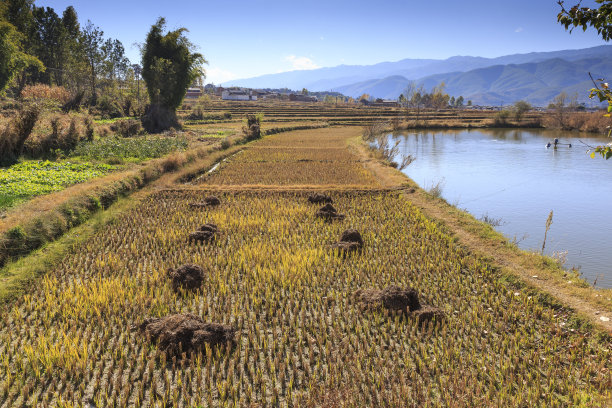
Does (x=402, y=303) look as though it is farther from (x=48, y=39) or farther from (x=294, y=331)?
(x=48, y=39)

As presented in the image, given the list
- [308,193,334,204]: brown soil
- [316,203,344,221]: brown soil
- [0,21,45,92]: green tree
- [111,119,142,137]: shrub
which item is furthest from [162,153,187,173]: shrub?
[0,21,45,92]: green tree

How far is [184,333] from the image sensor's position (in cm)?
614

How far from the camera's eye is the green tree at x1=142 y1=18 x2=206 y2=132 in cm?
3809

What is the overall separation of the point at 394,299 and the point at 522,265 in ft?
13.1

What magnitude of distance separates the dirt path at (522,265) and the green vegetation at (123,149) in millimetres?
15776

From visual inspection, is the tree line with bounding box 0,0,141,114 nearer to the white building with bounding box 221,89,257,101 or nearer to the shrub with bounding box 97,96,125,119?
the shrub with bounding box 97,96,125,119

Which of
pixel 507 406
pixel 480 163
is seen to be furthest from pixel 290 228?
pixel 480 163

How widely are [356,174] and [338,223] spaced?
30.9ft

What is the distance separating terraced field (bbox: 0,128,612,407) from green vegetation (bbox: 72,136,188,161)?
1150cm

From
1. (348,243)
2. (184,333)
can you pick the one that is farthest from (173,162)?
(184,333)

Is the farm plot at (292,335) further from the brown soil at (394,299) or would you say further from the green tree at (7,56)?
the green tree at (7,56)

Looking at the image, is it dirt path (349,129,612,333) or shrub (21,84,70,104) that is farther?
shrub (21,84,70,104)

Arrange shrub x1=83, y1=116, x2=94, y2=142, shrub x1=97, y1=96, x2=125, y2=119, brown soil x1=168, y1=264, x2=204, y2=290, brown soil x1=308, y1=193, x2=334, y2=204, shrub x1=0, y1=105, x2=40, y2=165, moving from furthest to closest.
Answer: shrub x1=97, y1=96, x2=125, y2=119
shrub x1=83, y1=116, x2=94, y2=142
shrub x1=0, y1=105, x2=40, y2=165
brown soil x1=308, y1=193, x2=334, y2=204
brown soil x1=168, y1=264, x2=204, y2=290

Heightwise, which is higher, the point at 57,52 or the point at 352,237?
the point at 57,52
